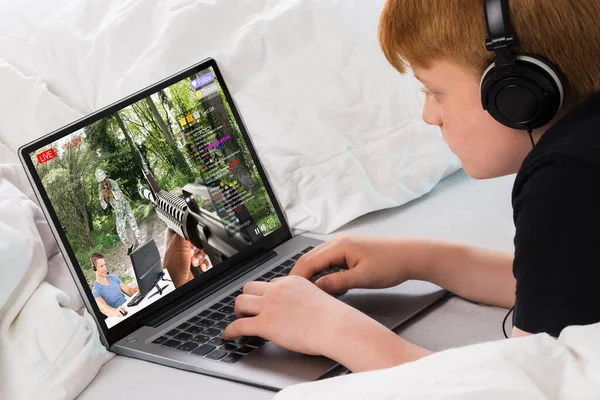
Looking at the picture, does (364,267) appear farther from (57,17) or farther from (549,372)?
(57,17)

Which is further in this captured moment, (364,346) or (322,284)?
(322,284)

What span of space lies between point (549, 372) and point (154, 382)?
484mm

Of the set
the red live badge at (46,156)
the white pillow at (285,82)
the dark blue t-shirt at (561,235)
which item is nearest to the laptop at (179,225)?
the red live badge at (46,156)

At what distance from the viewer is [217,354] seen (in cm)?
95

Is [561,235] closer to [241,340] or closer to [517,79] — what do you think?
[517,79]

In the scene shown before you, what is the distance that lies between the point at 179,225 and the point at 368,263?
27 centimetres

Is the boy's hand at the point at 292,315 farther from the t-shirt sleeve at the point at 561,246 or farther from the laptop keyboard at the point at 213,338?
the t-shirt sleeve at the point at 561,246

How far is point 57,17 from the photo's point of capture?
55.7 inches

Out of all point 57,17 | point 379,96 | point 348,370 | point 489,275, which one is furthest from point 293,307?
point 57,17

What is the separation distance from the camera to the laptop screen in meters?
1.04

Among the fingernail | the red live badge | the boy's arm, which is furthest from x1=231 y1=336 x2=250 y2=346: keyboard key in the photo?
the red live badge

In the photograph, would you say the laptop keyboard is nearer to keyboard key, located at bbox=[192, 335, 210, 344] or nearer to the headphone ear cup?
keyboard key, located at bbox=[192, 335, 210, 344]

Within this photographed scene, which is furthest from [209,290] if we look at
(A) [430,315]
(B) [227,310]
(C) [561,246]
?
(C) [561,246]

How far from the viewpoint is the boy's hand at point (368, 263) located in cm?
100
